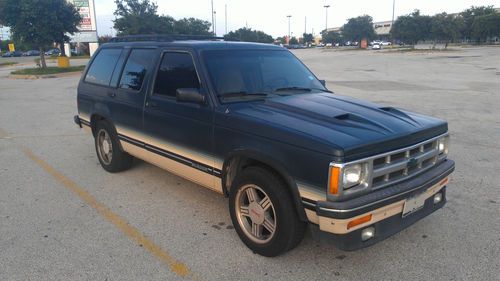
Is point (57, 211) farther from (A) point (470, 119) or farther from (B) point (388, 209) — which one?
(A) point (470, 119)

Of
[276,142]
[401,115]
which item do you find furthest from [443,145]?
[276,142]

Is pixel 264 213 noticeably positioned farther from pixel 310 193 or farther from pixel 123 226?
pixel 123 226

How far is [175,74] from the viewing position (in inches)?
169

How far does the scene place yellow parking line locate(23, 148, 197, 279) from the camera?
11.0 feet

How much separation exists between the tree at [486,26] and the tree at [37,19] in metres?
74.9

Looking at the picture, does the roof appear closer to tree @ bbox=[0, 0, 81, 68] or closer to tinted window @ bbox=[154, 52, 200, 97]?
tinted window @ bbox=[154, 52, 200, 97]

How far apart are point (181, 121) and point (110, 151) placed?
2056 mm

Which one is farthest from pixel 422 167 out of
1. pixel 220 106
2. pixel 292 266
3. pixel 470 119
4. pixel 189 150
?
pixel 470 119

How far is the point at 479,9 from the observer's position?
8469 cm

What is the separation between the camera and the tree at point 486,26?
73.6m

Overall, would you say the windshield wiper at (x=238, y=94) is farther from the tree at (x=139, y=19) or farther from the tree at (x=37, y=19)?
the tree at (x=139, y=19)

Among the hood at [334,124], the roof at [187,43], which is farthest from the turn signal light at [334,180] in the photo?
the roof at [187,43]

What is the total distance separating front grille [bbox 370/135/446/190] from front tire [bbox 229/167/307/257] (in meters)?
0.69

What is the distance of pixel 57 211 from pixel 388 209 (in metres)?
3.48
